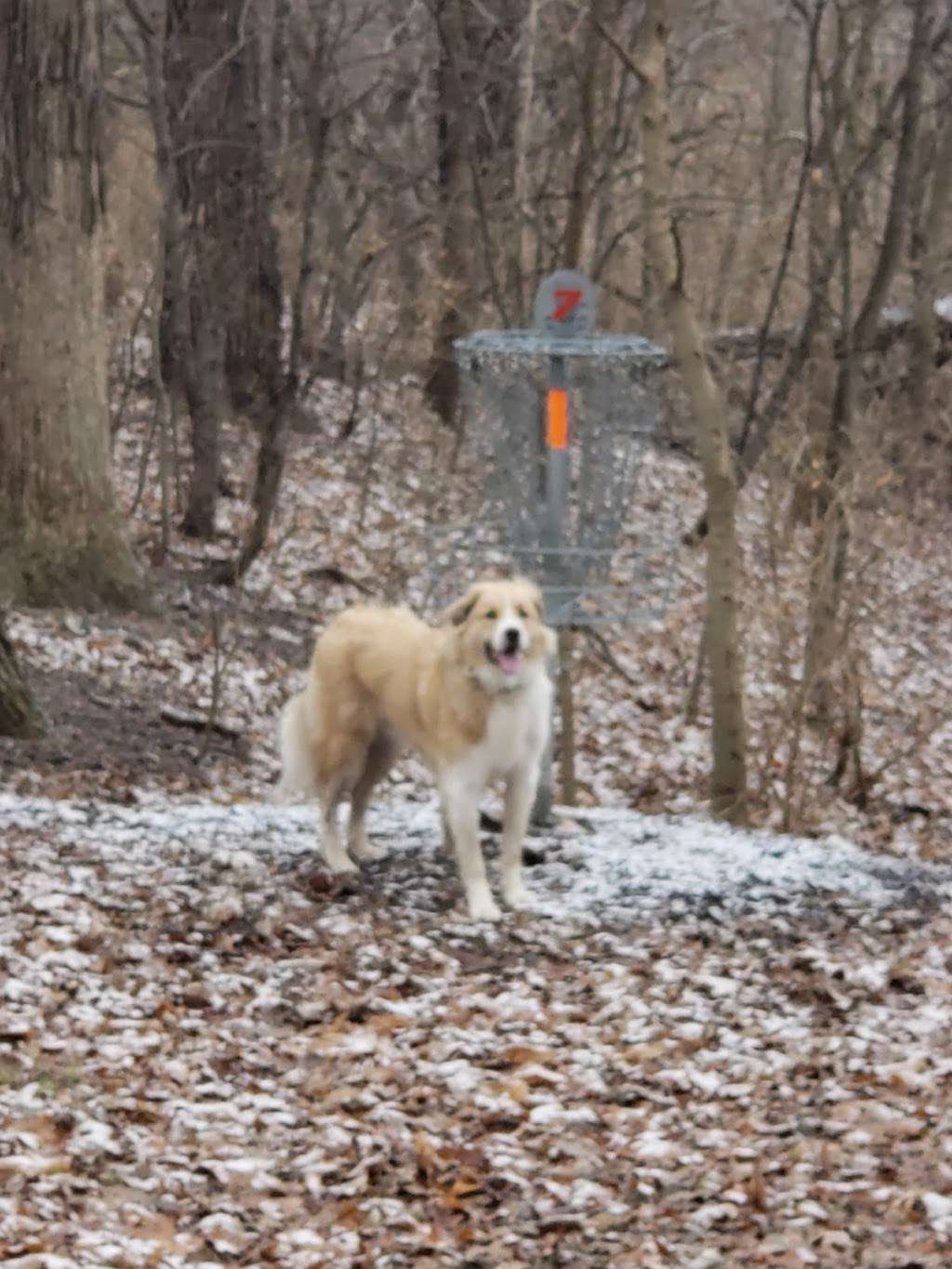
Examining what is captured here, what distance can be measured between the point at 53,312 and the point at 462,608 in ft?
16.4

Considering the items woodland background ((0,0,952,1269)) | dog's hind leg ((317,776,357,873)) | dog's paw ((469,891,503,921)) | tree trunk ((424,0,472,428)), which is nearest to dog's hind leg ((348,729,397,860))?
dog's hind leg ((317,776,357,873))

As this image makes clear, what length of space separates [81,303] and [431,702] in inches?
199

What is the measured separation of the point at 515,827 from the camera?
785 cm

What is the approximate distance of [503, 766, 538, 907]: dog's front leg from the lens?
783cm

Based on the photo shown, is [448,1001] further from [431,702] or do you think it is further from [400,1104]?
[431,702]

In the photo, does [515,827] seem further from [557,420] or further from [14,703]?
[14,703]

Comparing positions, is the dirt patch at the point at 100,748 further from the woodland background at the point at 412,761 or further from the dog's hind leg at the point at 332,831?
the dog's hind leg at the point at 332,831

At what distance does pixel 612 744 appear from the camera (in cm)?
1439

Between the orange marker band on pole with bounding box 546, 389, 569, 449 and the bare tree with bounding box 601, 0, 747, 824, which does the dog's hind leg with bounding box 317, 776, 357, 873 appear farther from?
the bare tree with bounding box 601, 0, 747, 824

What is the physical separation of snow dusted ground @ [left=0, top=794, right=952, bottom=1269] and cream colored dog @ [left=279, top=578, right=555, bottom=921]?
0.30 meters

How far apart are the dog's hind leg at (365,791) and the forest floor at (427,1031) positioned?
24cm

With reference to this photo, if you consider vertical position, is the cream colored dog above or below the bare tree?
below

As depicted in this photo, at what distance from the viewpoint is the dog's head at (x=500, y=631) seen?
7406 millimetres

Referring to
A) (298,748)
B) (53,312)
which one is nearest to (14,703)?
(298,748)
